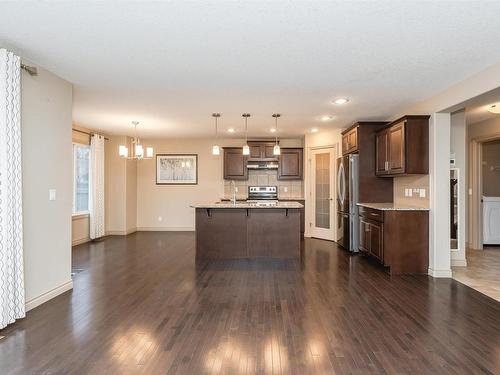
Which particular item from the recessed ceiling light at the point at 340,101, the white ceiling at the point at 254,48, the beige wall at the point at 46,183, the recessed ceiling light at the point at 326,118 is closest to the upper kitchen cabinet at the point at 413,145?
the white ceiling at the point at 254,48

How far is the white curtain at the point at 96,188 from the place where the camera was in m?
7.32

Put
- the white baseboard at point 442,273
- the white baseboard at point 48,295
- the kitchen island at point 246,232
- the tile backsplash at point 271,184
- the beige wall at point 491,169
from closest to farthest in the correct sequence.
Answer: the white baseboard at point 48,295, the white baseboard at point 442,273, the kitchen island at point 246,232, the beige wall at point 491,169, the tile backsplash at point 271,184

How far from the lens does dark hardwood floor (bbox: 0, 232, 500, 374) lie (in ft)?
7.66

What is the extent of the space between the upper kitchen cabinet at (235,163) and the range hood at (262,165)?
146mm

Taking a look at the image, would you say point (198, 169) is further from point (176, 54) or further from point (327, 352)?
point (327, 352)

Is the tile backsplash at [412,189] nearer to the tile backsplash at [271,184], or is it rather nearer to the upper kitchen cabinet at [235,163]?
the tile backsplash at [271,184]

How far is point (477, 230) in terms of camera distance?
21.6ft

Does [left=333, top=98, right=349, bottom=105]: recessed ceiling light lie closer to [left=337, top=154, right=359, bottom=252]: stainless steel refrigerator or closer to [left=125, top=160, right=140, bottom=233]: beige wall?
[left=337, top=154, right=359, bottom=252]: stainless steel refrigerator

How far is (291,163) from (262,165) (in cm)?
76

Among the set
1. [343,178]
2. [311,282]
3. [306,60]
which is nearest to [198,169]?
[343,178]

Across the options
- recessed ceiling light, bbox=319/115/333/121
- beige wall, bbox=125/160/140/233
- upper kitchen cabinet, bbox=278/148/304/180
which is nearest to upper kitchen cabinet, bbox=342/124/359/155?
recessed ceiling light, bbox=319/115/333/121

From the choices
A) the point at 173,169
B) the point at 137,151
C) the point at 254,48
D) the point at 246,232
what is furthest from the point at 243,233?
the point at 173,169

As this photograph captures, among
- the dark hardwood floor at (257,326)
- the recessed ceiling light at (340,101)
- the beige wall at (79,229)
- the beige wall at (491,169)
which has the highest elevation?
the recessed ceiling light at (340,101)

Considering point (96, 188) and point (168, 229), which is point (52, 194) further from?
point (168, 229)
